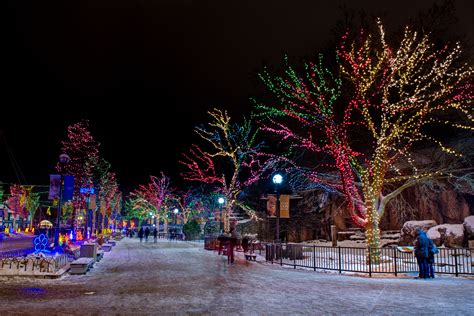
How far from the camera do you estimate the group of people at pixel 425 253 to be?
15539 mm

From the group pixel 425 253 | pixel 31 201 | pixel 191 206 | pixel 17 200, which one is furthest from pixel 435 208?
pixel 31 201

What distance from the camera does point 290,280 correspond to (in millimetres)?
14766

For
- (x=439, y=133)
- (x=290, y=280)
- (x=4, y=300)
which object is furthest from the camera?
(x=439, y=133)

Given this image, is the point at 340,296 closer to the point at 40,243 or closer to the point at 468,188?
the point at 40,243

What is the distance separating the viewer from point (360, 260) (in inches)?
779

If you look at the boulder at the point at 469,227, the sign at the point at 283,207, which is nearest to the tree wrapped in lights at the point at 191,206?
the sign at the point at 283,207

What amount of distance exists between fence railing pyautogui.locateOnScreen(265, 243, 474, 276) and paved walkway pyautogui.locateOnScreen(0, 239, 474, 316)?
175 cm

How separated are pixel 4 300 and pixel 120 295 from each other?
2660 millimetres

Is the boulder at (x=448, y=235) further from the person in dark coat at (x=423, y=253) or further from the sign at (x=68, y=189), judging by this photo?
the sign at (x=68, y=189)

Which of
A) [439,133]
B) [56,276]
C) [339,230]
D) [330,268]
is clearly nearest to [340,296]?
[330,268]

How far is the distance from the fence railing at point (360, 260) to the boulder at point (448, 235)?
286 centimetres

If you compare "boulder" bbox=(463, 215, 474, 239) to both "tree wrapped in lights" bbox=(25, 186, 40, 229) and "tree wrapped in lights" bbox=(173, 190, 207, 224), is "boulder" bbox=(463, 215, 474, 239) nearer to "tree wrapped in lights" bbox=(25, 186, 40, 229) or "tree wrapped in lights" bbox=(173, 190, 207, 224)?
"tree wrapped in lights" bbox=(173, 190, 207, 224)

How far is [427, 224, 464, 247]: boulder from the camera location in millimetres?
23984

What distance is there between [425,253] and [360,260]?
14.9 ft
